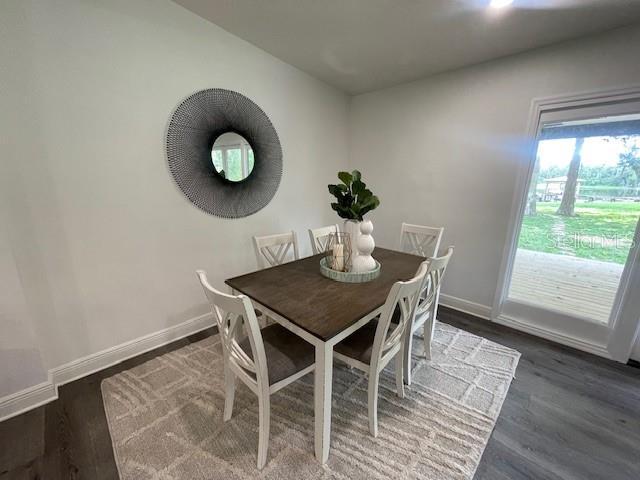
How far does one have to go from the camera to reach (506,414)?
1.51 m

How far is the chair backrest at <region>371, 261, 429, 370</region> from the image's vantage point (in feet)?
3.74

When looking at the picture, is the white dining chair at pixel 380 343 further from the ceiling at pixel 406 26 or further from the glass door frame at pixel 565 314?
the ceiling at pixel 406 26

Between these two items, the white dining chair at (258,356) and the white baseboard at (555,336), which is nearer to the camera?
the white dining chair at (258,356)

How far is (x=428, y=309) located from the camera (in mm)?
1783

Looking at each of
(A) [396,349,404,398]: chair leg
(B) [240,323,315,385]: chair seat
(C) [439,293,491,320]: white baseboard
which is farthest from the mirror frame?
(C) [439,293,491,320]: white baseboard

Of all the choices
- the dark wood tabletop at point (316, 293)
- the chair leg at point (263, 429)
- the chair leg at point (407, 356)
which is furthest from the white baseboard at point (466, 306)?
the chair leg at point (263, 429)

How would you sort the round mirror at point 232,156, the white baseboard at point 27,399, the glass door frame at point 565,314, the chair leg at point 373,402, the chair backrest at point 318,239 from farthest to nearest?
the chair backrest at point 318,239, the round mirror at point 232,156, the glass door frame at point 565,314, the white baseboard at point 27,399, the chair leg at point 373,402

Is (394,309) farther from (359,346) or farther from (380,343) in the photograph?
(359,346)

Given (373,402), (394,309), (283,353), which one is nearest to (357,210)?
(394,309)

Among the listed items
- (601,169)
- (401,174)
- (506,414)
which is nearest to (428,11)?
(401,174)

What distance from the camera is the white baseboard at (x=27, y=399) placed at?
56.7 inches

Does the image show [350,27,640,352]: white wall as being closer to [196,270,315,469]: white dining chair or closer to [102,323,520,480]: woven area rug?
[102,323,520,480]: woven area rug

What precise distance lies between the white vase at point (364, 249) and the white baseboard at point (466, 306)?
155 centimetres

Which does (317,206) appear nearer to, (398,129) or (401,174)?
(401,174)
